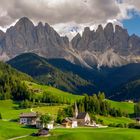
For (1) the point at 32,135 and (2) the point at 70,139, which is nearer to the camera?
(2) the point at 70,139

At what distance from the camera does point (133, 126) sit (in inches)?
7766

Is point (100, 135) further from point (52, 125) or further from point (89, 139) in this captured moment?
point (52, 125)

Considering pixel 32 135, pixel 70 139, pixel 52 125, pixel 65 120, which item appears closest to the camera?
pixel 70 139

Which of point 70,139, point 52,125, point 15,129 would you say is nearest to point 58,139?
point 70,139

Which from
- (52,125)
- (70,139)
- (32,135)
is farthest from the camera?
(52,125)

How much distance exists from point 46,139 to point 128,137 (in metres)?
25.6

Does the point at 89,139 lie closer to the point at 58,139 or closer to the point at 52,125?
the point at 58,139

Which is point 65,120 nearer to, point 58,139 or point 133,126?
point 133,126

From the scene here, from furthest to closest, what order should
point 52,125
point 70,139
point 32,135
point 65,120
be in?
point 65,120 < point 52,125 < point 32,135 < point 70,139

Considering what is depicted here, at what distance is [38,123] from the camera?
18462 centimetres

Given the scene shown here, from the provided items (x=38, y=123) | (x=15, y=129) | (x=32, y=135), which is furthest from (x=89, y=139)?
(x=38, y=123)

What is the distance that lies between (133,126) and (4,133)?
2566 inches

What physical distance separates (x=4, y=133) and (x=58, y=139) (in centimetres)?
2204

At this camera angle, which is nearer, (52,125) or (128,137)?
(128,137)
